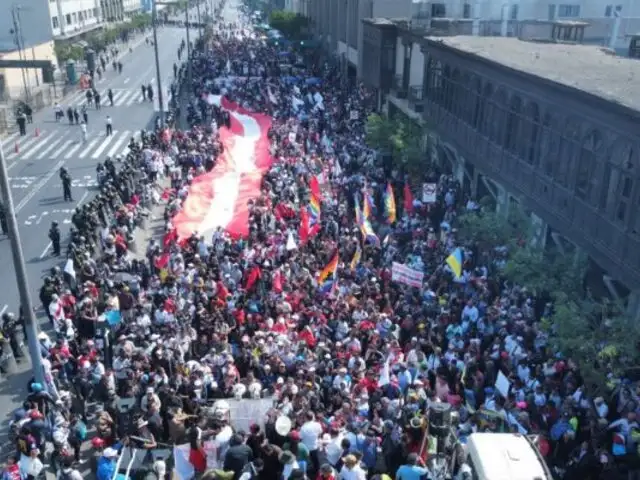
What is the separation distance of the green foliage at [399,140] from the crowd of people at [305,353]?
363cm

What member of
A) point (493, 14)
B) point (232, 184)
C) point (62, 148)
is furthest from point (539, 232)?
A: point (493, 14)

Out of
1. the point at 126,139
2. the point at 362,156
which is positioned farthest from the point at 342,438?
the point at 126,139

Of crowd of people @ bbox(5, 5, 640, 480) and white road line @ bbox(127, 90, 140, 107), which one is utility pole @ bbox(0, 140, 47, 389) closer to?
crowd of people @ bbox(5, 5, 640, 480)

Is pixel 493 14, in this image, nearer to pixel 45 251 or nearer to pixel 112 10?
pixel 45 251

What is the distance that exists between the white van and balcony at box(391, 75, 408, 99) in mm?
28181

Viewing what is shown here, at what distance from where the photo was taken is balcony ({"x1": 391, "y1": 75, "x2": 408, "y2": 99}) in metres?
37.7

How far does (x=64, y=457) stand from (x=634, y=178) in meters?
→ 13.3

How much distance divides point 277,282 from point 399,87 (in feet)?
72.9

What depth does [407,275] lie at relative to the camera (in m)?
18.2

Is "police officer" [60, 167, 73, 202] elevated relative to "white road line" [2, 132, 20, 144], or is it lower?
elevated

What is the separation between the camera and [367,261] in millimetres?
20734

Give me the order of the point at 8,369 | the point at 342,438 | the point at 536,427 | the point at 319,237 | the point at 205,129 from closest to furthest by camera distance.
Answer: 1. the point at 342,438
2. the point at 536,427
3. the point at 8,369
4. the point at 319,237
5. the point at 205,129

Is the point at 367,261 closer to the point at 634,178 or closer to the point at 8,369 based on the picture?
the point at 634,178

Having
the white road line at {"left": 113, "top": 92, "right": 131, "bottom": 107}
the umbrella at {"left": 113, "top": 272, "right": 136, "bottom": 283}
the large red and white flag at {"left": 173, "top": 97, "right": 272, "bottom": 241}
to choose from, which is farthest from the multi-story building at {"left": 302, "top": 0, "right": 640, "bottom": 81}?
the umbrella at {"left": 113, "top": 272, "right": 136, "bottom": 283}
